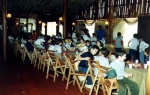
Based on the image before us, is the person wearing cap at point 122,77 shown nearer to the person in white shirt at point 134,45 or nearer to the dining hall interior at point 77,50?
the dining hall interior at point 77,50

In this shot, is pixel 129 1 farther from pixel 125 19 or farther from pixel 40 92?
pixel 40 92

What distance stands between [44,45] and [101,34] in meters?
3.34

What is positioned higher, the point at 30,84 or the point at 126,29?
the point at 126,29

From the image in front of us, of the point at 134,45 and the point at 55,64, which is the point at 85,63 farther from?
the point at 134,45

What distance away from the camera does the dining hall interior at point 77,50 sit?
13.9ft

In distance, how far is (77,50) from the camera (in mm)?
7410

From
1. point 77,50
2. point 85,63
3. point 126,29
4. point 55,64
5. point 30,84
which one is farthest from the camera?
point 126,29

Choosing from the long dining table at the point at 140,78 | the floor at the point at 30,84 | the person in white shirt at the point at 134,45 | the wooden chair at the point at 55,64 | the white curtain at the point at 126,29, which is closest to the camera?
the long dining table at the point at 140,78

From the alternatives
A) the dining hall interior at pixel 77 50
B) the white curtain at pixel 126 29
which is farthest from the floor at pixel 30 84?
the white curtain at pixel 126 29

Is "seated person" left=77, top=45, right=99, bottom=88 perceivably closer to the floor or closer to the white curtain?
the floor

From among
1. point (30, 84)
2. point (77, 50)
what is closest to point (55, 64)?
point (30, 84)

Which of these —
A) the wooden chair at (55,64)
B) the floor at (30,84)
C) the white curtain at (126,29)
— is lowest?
the floor at (30,84)

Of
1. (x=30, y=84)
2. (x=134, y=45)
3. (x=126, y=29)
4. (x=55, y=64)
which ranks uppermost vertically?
(x=126, y=29)

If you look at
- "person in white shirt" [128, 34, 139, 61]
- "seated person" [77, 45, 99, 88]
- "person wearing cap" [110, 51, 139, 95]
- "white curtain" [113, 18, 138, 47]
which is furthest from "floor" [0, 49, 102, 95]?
"white curtain" [113, 18, 138, 47]
